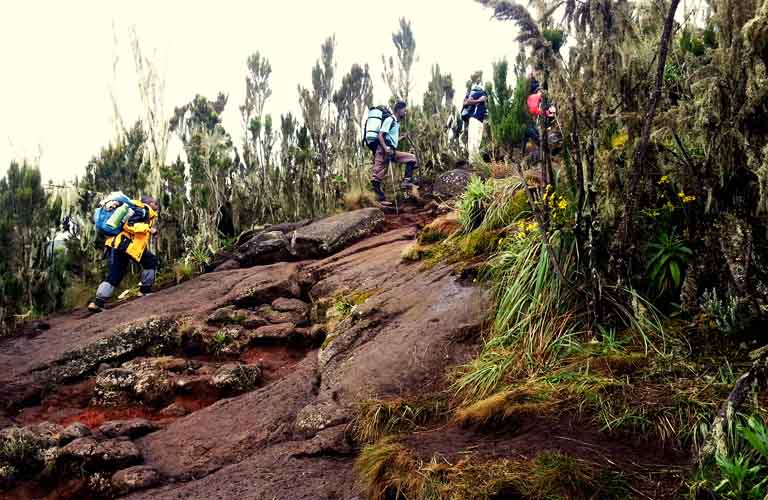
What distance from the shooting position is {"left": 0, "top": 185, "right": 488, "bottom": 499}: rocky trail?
491 cm

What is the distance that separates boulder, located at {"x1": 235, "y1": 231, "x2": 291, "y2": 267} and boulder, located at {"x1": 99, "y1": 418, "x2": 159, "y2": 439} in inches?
182

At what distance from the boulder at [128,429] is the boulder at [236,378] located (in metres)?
0.84

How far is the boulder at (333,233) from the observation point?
10.0 metres

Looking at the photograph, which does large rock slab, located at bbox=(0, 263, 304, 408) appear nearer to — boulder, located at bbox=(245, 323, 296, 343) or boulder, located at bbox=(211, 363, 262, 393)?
boulder, located at bbox=(245, 323, 296, 343)

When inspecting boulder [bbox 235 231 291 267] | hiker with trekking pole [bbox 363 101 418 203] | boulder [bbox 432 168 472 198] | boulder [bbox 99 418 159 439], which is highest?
hiker with trekking pole [bbox 363 101 418 203]

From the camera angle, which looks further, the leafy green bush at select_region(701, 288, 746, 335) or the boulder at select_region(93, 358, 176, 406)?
the boulder at select_region(93, 358, 176, 406)

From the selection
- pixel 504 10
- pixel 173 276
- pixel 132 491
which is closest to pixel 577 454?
pixel 504 10

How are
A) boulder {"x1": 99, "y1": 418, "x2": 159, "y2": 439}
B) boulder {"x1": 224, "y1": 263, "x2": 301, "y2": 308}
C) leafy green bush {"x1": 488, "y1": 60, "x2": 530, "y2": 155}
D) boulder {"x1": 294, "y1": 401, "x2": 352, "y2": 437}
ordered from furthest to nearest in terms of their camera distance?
boulder {"x1": 224, "y1": 263, "x2": 301, "y2": 308} < leafy green bush {"x1": 488, "y1": 60, "x2": 530, "y2": 155} < boulder {"x1": 99, "y1": 418, "x2": 159, "y2": 439} < boulder {"x1": 294, "y1": 401, "x2": 352, "y2": 437}

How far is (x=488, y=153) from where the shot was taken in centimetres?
1218

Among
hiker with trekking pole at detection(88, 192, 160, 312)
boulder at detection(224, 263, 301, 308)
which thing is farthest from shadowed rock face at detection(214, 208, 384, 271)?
hiker with trekking pole at detection(88, 192, 160, 312)

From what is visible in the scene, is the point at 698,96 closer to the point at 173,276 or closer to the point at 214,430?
the point at 214,430

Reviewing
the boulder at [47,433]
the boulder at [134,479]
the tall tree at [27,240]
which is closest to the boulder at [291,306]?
the boulder at [47,433]

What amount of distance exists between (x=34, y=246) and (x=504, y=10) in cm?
897

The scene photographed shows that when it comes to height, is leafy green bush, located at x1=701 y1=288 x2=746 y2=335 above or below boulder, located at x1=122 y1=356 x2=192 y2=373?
above
